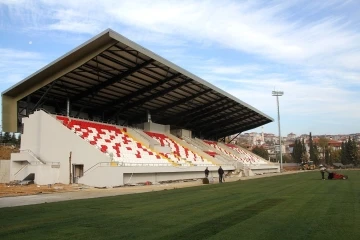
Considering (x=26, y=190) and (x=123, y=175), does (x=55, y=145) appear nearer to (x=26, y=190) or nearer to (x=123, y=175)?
(x=123, y=175)

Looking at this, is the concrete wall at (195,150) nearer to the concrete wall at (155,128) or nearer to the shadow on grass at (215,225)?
the concrete wall at (155,128)

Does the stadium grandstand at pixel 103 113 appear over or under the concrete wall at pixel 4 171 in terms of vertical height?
over

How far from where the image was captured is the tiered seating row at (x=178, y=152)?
44.6 meters

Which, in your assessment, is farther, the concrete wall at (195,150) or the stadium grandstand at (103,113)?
the concrete wall at (195,150)

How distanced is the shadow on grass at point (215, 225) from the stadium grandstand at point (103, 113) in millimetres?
19261

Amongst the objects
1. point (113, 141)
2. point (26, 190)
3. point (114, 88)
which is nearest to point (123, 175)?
point (113, 141)

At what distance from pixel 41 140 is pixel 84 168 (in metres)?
5.59

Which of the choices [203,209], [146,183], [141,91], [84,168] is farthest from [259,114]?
[203,209]

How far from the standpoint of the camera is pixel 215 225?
9.07 metres

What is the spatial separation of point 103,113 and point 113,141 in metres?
9.14

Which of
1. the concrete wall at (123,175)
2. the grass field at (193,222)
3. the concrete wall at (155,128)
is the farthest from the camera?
the concrete wall at (155,128)

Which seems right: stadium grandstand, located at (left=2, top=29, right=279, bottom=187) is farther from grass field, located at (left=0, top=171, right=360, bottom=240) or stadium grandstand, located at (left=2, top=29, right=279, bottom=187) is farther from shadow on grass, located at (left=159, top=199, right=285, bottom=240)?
shadow on grass, located at (left=159, top=199, right=285, bottom=240)

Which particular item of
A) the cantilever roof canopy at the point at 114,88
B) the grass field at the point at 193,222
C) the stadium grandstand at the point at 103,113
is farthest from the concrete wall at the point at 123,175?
the grass field at the point at 193,222

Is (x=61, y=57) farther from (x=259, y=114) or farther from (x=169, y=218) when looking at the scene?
(x=259, y=114)
